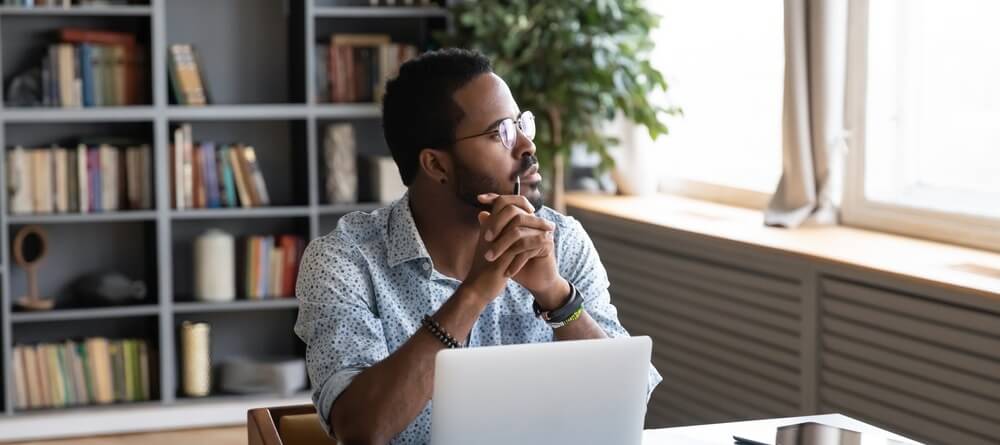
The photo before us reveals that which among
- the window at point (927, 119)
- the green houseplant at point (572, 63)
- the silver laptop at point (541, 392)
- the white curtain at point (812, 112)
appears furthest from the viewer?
the green houseplant at point (572, 63)

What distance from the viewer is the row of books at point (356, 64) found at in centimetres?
473

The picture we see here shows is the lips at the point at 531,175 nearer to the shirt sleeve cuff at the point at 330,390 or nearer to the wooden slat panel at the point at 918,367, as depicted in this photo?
the shirt sleeve cuff at the point at 330,390

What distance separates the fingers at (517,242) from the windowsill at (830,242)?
4.44 ft

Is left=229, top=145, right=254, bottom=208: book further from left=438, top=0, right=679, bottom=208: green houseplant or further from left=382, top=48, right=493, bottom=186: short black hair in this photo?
left=382, top=48, right=493, bottom=186: short black hair

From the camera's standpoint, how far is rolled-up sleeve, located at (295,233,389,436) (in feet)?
6.41

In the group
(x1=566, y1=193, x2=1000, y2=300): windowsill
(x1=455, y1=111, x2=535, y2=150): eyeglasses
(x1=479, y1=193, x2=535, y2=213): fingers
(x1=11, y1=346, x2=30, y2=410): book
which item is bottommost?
(x1=11, y1=346, x2=30, y2=410): book

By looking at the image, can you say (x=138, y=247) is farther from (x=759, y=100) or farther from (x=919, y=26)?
(x=919, y=26)

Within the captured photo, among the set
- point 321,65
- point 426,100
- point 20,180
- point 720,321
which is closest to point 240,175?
point 321,65

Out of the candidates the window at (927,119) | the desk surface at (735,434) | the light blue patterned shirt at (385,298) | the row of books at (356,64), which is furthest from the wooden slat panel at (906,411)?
the row of books at (356,64)

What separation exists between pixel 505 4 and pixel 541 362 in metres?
3.17

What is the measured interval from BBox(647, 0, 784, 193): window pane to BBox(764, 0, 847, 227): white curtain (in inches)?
15.3

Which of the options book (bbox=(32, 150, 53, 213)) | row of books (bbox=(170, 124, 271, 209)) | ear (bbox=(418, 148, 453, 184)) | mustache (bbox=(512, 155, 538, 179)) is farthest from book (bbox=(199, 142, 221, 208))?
mustache (bbox=(512, 155, 538, 179))

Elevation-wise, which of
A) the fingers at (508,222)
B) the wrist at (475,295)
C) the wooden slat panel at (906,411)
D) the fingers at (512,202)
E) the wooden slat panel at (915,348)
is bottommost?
the wooden slat panel at (906,411)

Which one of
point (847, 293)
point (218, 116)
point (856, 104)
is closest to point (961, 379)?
point (847, 293)
